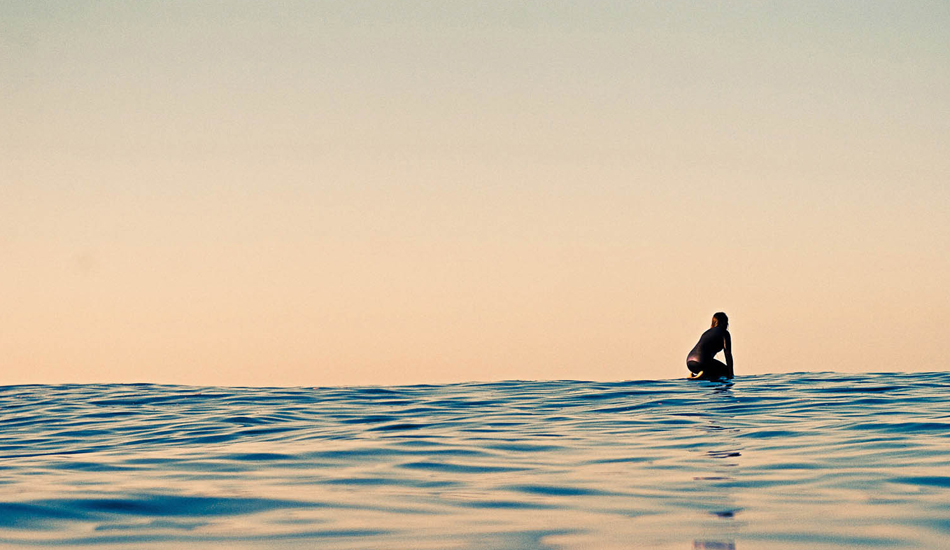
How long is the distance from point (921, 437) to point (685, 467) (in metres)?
3.11

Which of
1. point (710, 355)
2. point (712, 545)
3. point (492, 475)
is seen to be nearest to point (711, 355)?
point (710, 355)

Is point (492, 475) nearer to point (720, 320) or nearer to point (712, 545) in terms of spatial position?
point (712, 545)

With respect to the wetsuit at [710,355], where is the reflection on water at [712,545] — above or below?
below

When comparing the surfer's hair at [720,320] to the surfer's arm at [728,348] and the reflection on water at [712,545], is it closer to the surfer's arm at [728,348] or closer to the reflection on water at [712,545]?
the surfer's arm at [728,348]

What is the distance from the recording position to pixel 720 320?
1838 centimetres

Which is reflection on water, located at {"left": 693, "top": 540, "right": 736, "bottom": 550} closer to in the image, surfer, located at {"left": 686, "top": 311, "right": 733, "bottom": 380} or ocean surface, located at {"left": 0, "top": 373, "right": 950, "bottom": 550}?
ocean surface, located at {"left": 0, "top": 373, "right": 950, "bottom": 550}

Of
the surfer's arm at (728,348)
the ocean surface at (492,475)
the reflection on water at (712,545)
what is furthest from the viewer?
the surfer's arm at (728,348)

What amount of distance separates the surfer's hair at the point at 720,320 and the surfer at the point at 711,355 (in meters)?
0.08

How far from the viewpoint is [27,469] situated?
25.4ft

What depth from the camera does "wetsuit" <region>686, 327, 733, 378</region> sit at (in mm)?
17844

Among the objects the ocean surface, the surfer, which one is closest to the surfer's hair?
the surfer

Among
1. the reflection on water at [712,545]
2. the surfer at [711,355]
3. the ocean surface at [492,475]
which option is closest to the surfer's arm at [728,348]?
the surfer at [711,355]

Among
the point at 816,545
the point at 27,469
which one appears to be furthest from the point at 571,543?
the point at 27,469

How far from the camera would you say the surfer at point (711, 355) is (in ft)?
58.5
